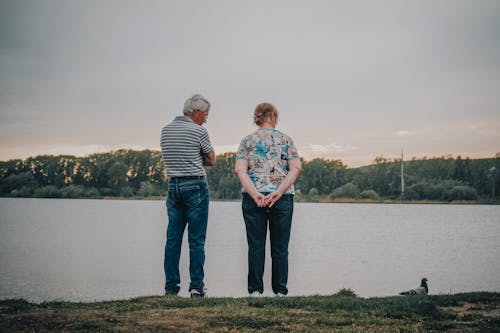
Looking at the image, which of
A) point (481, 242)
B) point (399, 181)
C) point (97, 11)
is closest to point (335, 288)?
point (481, 242)

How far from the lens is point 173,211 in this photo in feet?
22.9

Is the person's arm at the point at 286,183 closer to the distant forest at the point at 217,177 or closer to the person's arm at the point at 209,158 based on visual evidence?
the person's arm at the point at 209,158

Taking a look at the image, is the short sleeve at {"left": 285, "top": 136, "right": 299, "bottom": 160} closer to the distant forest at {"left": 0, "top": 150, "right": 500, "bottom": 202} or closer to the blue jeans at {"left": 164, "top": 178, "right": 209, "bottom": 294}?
the blue jeans at {"left": 164, "top": 178, "right": 209, "bottom": 294}

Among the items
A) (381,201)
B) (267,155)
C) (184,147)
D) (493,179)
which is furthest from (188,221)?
(493,179)

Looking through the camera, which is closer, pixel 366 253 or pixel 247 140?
pixel 247 140

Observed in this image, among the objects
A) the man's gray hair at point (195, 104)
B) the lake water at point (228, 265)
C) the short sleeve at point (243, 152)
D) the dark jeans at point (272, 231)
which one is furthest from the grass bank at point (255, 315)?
the lake water at point (228, 265)

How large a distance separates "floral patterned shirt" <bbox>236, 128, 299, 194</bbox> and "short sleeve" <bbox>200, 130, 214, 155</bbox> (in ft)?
1.79

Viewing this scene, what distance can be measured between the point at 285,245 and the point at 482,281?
9910 millimetres

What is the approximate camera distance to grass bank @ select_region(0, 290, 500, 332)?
492 cm

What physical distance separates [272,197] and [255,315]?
156 cm

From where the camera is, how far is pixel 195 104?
279 inches

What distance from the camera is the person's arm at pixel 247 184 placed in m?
6.34

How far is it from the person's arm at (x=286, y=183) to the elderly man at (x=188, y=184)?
107 centimetres

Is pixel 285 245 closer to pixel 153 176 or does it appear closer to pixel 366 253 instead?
pixel 366 253
